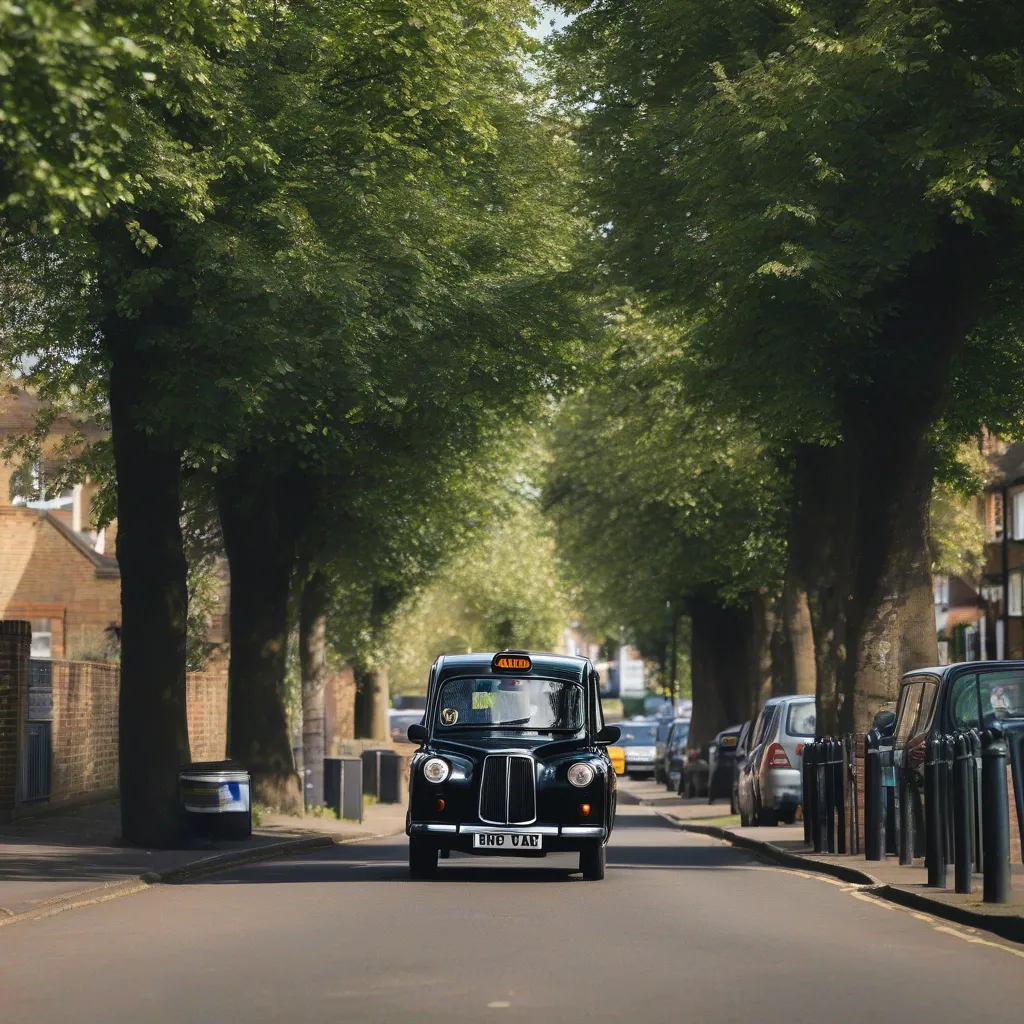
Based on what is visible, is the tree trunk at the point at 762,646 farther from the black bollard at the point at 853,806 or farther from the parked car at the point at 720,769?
the black bollard at the point at 853,806

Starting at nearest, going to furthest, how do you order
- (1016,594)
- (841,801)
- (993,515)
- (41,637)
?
(841,801) → (41,637) → (1016,594) → (993,515)

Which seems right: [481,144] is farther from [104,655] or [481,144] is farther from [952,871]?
[104,655]

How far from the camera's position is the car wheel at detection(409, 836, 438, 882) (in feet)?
60.8

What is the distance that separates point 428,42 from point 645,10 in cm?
560

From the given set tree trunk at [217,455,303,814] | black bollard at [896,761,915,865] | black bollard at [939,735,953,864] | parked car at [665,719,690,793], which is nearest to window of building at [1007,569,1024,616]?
parked car at [665,719,690,793]

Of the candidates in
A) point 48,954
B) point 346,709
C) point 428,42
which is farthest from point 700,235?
point 346,709

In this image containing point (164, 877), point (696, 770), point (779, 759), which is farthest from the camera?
point (696, 770)

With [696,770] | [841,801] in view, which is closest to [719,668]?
[696,770]

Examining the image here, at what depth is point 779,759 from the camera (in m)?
29.3

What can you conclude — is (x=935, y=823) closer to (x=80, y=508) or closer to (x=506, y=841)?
(x=506, y=841)

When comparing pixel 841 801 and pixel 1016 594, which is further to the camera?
pixel 1016 594

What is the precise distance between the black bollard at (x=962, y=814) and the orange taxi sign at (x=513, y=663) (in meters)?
5.79

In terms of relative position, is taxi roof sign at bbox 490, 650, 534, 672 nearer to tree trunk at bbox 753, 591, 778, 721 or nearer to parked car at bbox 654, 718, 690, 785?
tree trunk at bbox 753, 591, 778, 721

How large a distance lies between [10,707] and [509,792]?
34.3 feet
